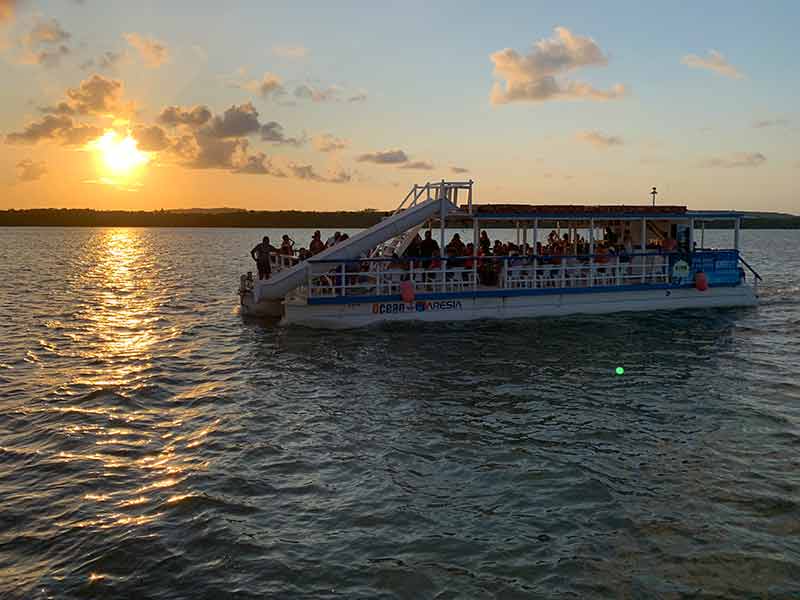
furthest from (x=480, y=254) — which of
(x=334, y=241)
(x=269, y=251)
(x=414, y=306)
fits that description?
(x=269, y=251)

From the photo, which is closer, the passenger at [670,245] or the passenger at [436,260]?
the passenger at [436,260]

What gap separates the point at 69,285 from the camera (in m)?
43.8

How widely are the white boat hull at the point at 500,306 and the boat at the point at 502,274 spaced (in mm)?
31

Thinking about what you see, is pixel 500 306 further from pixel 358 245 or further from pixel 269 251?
pixel 269 251

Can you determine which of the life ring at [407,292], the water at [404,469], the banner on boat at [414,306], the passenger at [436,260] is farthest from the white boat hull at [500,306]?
the water at [404,469]

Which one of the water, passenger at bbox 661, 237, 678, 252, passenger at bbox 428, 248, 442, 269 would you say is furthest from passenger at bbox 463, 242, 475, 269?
passenger at bbox 661, 237, 678, 252

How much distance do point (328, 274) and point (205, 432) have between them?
907cm

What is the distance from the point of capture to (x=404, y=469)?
1012 cm

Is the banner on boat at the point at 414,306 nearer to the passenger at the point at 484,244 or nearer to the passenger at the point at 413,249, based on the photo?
the passenger at the point at 413,249

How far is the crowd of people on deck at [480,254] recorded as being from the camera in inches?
873

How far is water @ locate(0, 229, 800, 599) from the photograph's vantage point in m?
7.36

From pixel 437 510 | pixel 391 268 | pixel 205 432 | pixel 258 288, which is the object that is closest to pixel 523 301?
pixel 391 268

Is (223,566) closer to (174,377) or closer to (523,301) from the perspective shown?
(174,377)

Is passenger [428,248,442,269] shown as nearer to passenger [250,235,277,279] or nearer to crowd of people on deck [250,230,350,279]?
crowd of people on deck [250,230,350,279]
